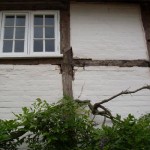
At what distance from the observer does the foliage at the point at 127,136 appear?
5668 mm

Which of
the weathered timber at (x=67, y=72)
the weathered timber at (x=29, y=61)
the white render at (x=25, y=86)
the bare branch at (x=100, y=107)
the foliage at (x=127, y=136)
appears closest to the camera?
the foliage at (x=127, y=136)

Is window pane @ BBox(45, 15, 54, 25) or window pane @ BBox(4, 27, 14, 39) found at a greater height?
window pane @ BBox(45, 15, 54, 25)

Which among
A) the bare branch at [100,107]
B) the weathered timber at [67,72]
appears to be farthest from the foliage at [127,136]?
the weathered timber at [67,72]

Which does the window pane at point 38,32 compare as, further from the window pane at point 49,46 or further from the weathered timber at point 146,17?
the weathered timber at point 146,17

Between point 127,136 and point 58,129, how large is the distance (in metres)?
1.10

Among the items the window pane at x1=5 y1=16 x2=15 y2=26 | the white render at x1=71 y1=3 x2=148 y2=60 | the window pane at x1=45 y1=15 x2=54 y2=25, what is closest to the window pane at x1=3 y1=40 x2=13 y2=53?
the window pane at x1=5 y1=16 x2=15 y2=26

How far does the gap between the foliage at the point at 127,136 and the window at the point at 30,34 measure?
92.3 inches

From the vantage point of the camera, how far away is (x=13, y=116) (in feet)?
22.7

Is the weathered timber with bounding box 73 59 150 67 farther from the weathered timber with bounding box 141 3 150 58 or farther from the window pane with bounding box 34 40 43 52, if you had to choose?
the window pane with bounding box 34 40 43 52

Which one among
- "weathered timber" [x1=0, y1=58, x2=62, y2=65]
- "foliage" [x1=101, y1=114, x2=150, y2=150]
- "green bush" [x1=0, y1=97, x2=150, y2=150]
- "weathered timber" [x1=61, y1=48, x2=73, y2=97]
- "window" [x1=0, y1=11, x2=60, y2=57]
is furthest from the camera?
"window" [x1=0, y1=11, x2=60, y2=57]

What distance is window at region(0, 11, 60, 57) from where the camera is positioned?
25.4 ft

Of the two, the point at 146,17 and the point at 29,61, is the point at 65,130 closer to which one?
the point at 29,61

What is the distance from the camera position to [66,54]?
7578 millimetres

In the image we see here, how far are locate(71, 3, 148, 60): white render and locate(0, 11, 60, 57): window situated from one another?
436 millimetres
